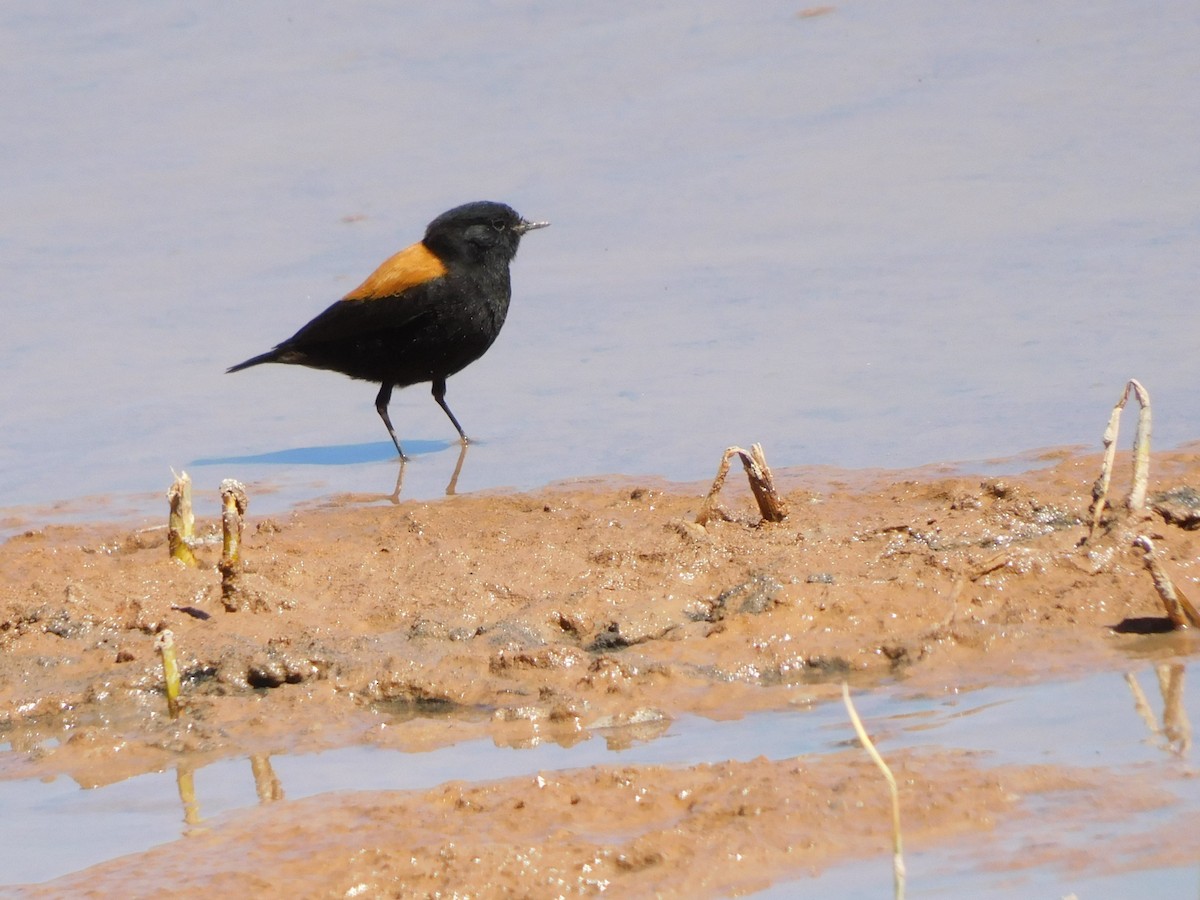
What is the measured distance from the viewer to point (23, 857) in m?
3.56

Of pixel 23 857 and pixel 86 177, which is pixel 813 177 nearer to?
pixel 86 177

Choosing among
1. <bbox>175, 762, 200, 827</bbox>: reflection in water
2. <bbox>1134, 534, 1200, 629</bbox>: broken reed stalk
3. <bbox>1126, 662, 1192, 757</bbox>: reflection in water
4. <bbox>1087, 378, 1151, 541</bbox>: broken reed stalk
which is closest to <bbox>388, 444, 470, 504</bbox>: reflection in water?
<bbox>1087, 378, 1151, 541</bbox>: broken reed stalk

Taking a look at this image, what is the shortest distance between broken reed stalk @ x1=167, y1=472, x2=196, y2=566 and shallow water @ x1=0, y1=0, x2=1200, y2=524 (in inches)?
64.4

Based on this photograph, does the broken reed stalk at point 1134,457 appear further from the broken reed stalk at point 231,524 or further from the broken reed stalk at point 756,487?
the broken reed stalk at point 231,524

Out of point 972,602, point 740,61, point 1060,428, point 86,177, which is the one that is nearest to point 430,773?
point 972,602

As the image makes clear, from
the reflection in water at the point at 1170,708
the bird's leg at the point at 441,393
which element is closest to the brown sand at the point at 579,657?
the reflection in water at the point at 1170,708

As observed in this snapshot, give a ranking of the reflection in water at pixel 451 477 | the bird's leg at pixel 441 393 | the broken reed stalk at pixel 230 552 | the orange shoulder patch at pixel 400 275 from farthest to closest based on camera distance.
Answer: the orange shoulder patch at pixel 400 275, the bird's leg at pixel 441 393, the reflection in water at pixel 451 477, the broken reed stalk at pixel 230 552

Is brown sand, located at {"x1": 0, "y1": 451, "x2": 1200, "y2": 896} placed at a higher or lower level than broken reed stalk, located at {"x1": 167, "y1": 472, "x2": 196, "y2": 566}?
lower

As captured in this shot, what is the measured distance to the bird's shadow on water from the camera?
777 centimetres

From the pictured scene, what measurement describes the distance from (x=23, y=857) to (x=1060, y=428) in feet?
14.6

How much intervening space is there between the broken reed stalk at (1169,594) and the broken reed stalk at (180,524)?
2.71 meters

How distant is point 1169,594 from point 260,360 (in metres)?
5.43

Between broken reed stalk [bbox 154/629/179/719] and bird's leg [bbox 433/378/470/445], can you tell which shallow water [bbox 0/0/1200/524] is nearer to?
bird's leg [bbox 433/378/470/445]

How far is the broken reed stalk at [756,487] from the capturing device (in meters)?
5.34
